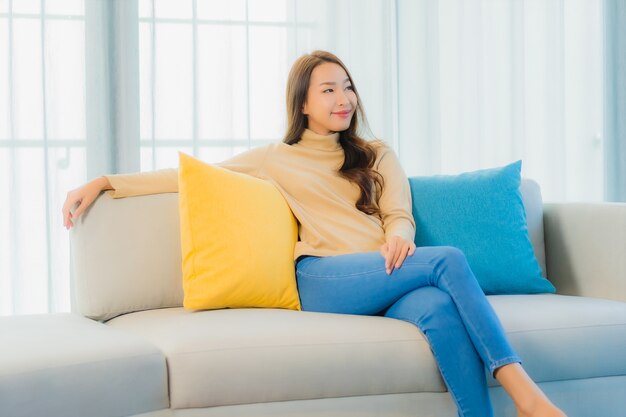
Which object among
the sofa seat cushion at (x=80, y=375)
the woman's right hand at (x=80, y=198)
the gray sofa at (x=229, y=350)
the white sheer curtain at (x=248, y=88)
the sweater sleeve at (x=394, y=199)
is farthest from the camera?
the white sheer curtain at (x=248, y=88)

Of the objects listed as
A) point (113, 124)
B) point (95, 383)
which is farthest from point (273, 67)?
point (95, 383)

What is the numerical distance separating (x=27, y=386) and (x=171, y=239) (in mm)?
770

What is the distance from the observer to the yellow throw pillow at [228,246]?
6.93 ft

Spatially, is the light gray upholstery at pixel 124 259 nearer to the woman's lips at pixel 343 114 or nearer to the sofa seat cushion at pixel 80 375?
the sofa seat cushion at pixel 80 375

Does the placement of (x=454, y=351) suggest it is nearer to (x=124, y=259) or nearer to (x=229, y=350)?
(x=229, y=350)

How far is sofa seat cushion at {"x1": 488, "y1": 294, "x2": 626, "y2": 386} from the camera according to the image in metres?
2.01

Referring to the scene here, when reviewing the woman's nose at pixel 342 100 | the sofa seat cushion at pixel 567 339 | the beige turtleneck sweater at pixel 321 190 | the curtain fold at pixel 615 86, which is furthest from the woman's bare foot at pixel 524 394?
the curtain fold at pixel 615 86

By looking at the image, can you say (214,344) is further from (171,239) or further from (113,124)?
(113,124)

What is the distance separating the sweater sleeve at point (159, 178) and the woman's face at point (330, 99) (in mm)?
208

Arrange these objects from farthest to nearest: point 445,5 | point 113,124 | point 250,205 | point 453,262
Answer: point 445,5 → point 113,124 → point 250,205 → point 453,262

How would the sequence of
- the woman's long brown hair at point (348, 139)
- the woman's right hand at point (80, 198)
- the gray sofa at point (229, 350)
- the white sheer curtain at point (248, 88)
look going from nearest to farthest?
the gray sofa at point (229, 350) < the woman's right hand at point (80, 198) < the woman's long brown hair at point (348, 139) < the white sheer curtain at point (248, 88)

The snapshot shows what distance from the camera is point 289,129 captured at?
2.61m

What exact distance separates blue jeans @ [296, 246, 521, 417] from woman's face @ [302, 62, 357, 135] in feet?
1.78

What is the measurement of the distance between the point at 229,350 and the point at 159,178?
741 millimetres
